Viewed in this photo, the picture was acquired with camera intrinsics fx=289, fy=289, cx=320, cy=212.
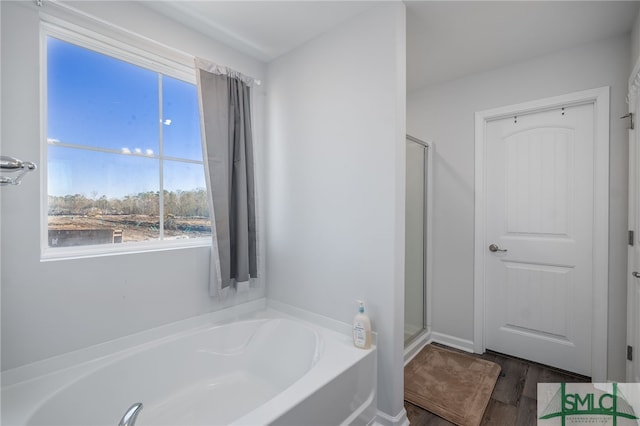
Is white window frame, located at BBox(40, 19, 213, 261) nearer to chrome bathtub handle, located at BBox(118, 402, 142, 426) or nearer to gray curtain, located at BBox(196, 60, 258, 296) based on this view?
gray curtain, located at BBox(196, 60, 258, 296)

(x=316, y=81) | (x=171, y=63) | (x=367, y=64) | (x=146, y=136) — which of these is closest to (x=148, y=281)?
(x=146, y=136)

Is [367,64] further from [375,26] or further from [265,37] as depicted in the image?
[265,37]

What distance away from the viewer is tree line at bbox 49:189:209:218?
154 cm

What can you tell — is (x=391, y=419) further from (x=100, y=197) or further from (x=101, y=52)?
(x=101, y=52)

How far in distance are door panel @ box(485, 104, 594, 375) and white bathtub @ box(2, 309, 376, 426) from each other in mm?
1549

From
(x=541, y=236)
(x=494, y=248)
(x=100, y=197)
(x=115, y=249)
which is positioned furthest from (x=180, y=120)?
(x=541, y=236)

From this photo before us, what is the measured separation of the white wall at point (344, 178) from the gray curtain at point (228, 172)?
0.25 meters

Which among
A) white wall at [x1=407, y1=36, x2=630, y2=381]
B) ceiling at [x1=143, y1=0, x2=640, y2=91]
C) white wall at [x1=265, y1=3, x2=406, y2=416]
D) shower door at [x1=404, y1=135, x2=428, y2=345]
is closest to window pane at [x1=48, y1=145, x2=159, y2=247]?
white wall at [x1=265, y1=3, x2=406, y2=416]

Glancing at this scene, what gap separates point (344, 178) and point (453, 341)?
1.93 m

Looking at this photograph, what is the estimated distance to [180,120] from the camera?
2041mm

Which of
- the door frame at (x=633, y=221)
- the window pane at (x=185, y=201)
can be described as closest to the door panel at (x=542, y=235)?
the door frame at (x=633, y=221)

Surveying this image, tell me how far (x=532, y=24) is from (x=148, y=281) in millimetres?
2929

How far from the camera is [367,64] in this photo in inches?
68.9

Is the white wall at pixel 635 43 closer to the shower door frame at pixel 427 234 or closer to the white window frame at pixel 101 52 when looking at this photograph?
the shower door frame at pixel 427 234
